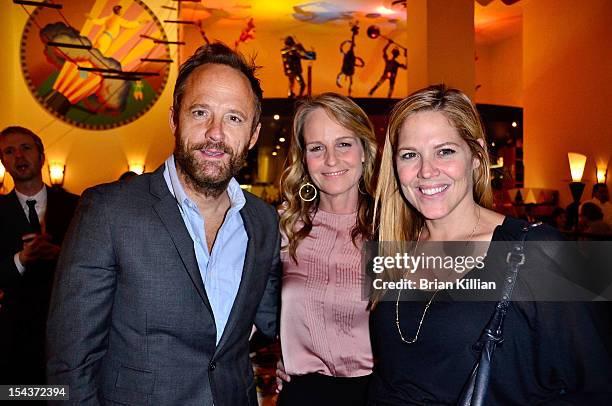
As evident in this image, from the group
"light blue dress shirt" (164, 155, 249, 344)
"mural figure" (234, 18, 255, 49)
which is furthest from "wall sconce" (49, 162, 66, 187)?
"light blue dress shirt" (164, 155, 249, 344)

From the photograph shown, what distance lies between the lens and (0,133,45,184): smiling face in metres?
3.18

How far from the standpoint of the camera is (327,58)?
15.4 metres

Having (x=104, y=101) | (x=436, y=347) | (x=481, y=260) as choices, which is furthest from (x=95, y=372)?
(x=104, y=101)

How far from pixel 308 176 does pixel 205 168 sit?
873mm

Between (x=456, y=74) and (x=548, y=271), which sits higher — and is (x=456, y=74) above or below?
above

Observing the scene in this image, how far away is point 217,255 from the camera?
5.93 ft

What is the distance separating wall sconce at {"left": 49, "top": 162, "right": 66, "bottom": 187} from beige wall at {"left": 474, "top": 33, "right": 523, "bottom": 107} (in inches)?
458

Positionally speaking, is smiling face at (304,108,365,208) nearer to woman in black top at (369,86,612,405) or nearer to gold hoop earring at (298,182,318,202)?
gold hoop earring at (298,182,318,202)

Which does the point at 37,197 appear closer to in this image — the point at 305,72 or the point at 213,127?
the point at 213,127

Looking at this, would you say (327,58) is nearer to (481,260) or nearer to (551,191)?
(551,191)

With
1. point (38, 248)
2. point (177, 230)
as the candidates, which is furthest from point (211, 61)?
point (38, 248)

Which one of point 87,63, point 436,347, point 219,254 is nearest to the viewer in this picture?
point 436,347

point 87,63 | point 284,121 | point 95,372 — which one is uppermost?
point 87,63

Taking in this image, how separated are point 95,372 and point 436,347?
3.21ft
